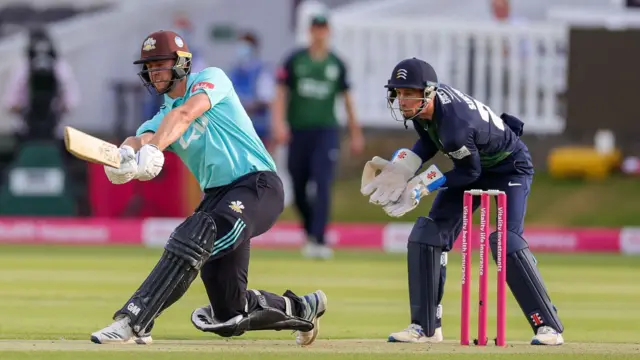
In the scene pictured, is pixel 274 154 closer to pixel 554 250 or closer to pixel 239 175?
pixel 554 250

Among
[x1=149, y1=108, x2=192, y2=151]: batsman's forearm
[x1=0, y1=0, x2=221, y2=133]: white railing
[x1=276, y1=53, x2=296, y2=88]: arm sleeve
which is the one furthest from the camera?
[x1=0, y1=0, x2=221, y2=133]: white railing

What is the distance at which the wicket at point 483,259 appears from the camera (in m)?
6.34

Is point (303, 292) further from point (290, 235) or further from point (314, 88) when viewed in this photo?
point (290, 235)

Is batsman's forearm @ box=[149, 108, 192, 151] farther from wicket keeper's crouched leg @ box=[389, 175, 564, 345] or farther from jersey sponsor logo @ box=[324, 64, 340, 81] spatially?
jersey sponsor logo @ box=[324, 64, 340, 81]

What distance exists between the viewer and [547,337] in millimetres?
6613

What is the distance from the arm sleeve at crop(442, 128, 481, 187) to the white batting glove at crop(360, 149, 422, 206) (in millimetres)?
180

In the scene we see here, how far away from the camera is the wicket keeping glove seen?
6.46 m

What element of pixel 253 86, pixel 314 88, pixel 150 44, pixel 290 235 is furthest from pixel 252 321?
pixel 253 86

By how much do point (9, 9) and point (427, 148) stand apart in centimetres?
1252

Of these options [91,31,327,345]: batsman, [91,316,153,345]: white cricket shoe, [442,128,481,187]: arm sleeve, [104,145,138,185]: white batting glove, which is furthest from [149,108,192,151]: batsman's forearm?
[442,128,481,187]: arm sleeve

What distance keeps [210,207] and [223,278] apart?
0.30 metres

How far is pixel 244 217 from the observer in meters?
6.27

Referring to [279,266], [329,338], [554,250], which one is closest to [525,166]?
[329,338]

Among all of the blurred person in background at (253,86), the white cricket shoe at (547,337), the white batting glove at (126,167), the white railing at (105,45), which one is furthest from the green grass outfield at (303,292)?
the white railing at (105,45)
